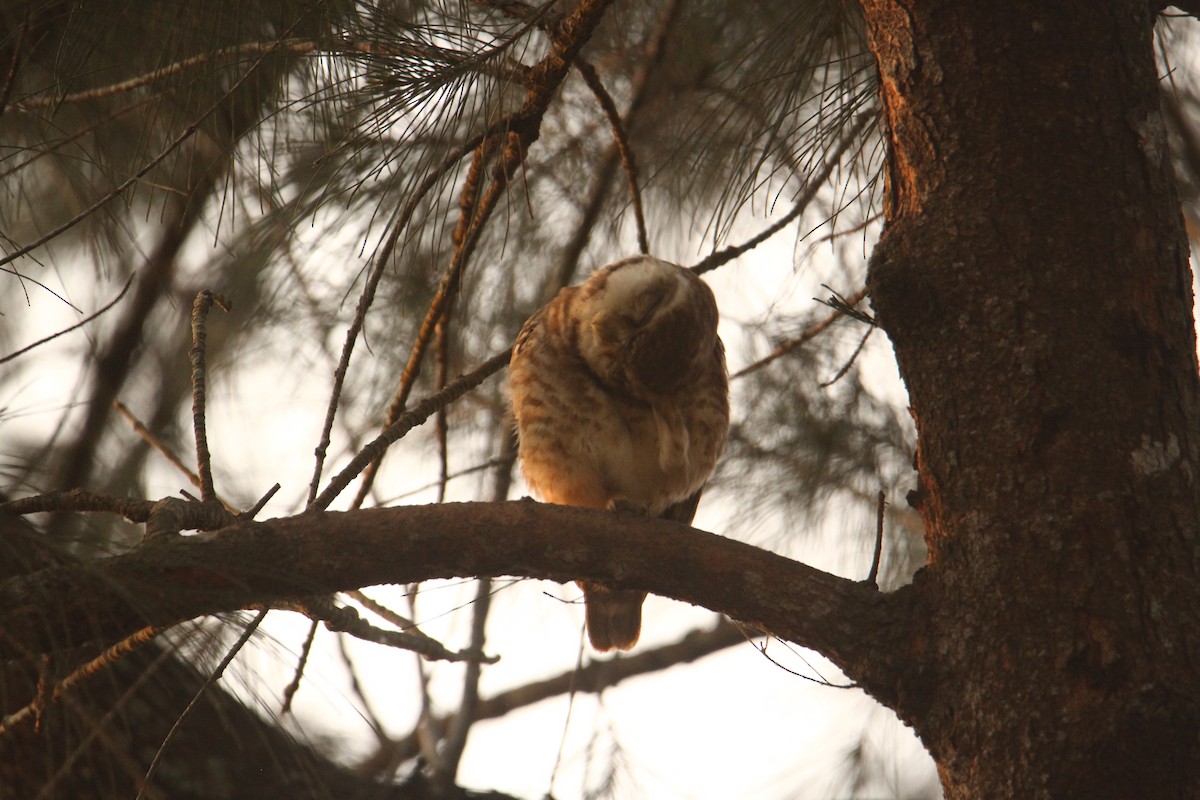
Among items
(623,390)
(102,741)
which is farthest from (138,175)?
(623,390)

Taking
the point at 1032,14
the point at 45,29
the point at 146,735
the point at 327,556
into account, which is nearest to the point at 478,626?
the point at 146,735

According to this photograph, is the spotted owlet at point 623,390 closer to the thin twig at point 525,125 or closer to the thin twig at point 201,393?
the thin twig at point 525,125

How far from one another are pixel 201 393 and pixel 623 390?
1.29 m

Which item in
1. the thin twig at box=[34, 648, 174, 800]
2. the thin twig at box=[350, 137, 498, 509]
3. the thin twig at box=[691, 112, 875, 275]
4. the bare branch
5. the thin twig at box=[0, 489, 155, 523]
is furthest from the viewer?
the bare branch

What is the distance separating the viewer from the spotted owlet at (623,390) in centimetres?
321

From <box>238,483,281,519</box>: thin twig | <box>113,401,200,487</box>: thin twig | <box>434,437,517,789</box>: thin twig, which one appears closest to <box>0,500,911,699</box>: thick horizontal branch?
<box>238,483,281,519</box>: thin twig

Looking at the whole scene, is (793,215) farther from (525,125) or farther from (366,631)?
(366,631)

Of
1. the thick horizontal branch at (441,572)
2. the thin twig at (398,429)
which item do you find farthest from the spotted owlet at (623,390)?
the thick horizontal branch at (441,572)

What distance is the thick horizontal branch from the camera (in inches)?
74.5

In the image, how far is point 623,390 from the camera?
330 cm

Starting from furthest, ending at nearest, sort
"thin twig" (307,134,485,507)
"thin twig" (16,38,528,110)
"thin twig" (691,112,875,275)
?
"thin twig" (691,112,875,275) < "thin twig" (16,38,528,110) < "thin twig" (307,134,485,507)

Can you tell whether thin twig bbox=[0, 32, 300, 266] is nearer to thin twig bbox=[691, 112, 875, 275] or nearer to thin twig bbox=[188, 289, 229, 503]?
thin twig bbox=[188, 289, 229, 503]

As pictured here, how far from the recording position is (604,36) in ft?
13.4

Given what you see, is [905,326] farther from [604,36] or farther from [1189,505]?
[604,36]
